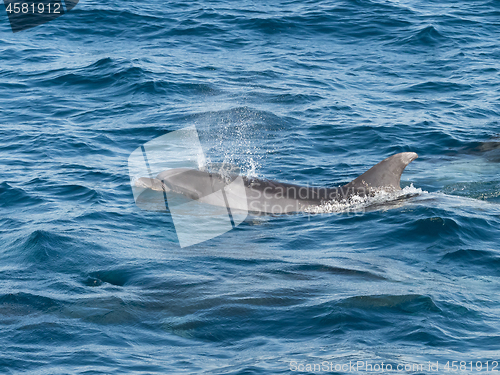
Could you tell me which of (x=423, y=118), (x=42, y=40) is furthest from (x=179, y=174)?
(x=42, y=40)

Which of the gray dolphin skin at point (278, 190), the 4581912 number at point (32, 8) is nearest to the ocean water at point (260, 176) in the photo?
the gray dolphin skin at point (278, 190)

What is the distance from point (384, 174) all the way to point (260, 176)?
3.47 metres

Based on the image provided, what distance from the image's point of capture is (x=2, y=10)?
30469mm

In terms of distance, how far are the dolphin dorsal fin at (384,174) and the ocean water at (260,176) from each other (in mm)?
484

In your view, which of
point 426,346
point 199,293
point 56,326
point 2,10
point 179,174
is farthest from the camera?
point 2,10

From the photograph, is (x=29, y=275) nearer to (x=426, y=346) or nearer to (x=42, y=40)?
→ (x=426, y=346)

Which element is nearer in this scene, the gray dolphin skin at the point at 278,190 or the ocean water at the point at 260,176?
the ocean water at the point at 260,176

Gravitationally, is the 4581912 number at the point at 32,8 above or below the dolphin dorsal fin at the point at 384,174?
above

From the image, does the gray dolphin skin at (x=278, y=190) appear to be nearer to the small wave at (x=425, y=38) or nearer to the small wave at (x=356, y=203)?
the small wave at (x=356, y=203)

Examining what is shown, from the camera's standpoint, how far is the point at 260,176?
15.1 m

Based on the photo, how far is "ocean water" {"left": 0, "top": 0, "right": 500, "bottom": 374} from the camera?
7.79 metres

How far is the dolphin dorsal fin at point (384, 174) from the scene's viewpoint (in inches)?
495

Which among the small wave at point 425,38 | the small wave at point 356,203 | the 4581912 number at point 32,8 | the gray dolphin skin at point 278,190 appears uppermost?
the 4581912 number at point 32,8

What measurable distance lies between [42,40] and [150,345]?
2209 cm
